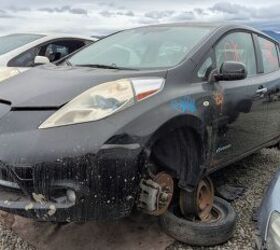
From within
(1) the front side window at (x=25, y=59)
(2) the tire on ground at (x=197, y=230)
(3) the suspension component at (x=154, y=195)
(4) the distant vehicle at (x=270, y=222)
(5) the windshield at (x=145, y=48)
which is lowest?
(2) the tire on ground at (x=197, y=230)

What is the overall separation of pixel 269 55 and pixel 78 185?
3.27 metres

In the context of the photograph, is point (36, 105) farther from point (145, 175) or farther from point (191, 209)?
point (191, 209)

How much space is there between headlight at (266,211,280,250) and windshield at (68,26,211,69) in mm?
1695

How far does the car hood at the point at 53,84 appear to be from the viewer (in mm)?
3123

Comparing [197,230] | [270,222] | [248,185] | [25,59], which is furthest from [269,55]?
[270,222]

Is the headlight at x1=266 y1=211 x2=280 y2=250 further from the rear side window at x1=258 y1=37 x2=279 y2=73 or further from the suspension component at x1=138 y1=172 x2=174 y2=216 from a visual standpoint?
the rear side window at x1=258 y1=37 x2=279 y2=73

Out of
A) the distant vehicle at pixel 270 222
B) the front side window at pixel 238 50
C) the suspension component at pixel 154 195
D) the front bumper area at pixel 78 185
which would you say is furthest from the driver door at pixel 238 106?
the distant vehicle at pixel 270 222

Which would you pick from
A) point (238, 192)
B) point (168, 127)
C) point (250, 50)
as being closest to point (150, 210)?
point (168, 127)

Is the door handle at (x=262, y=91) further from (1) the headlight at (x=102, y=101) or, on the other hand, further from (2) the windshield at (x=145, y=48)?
(1) the headlight at (x=102, y=101)

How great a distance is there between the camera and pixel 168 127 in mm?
3119

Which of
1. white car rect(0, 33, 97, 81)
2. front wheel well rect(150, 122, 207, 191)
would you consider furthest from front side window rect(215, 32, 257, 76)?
white car rect(0, 33, 97, 81)

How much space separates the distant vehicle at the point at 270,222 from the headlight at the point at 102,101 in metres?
1.04

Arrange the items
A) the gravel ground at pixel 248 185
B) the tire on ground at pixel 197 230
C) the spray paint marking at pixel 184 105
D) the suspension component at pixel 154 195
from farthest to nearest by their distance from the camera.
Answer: the gravel ground at pixel 248 185 < the tire on ground at pixel 197 230 < the spray paint marking at pixel 184 105 < the suspension component at pixel 154 195

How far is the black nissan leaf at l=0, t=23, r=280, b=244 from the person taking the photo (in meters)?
2.84
